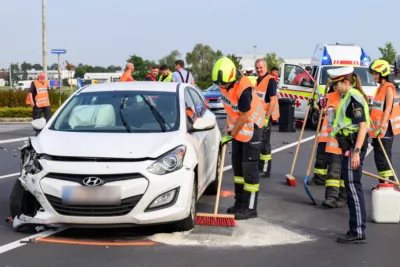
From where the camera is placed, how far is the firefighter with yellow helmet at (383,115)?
8258 millimetres

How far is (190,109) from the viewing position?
736cm

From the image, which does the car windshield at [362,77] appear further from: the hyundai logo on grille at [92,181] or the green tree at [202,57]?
the green tree at [202,57]

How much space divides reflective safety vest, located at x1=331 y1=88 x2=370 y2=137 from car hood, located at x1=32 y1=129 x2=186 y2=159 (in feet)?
5.23

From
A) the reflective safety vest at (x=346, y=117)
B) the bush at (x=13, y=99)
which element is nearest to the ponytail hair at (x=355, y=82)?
the reflective safety vest at (x=346, y=117)

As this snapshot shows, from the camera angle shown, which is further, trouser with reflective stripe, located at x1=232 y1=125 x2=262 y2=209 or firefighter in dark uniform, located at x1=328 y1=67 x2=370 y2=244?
trouser with reflective stripe, located at x1=232 y1=125 x2=262 y2=209

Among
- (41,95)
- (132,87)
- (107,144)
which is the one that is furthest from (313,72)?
(107,144)

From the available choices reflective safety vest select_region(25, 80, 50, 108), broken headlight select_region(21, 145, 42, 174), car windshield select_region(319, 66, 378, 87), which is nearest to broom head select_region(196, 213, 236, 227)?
broken headlight select_region(21, 145, 42, 174)

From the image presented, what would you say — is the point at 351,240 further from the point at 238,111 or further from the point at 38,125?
the point at 38,125

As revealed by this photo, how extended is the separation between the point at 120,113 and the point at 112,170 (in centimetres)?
138

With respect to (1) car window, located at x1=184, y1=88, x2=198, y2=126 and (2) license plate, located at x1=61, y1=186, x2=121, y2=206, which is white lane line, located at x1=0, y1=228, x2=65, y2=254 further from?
(1) car window, located at x1=184, y1=88, x2=198, y2=126

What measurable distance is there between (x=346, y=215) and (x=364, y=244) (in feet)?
4.32

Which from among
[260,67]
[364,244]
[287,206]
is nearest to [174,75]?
[260,67]

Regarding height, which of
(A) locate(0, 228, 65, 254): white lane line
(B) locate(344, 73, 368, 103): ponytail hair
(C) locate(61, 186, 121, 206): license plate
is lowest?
(A) locate(0, 228, 65, 254): white lane line

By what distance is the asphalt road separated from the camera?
5.51m
